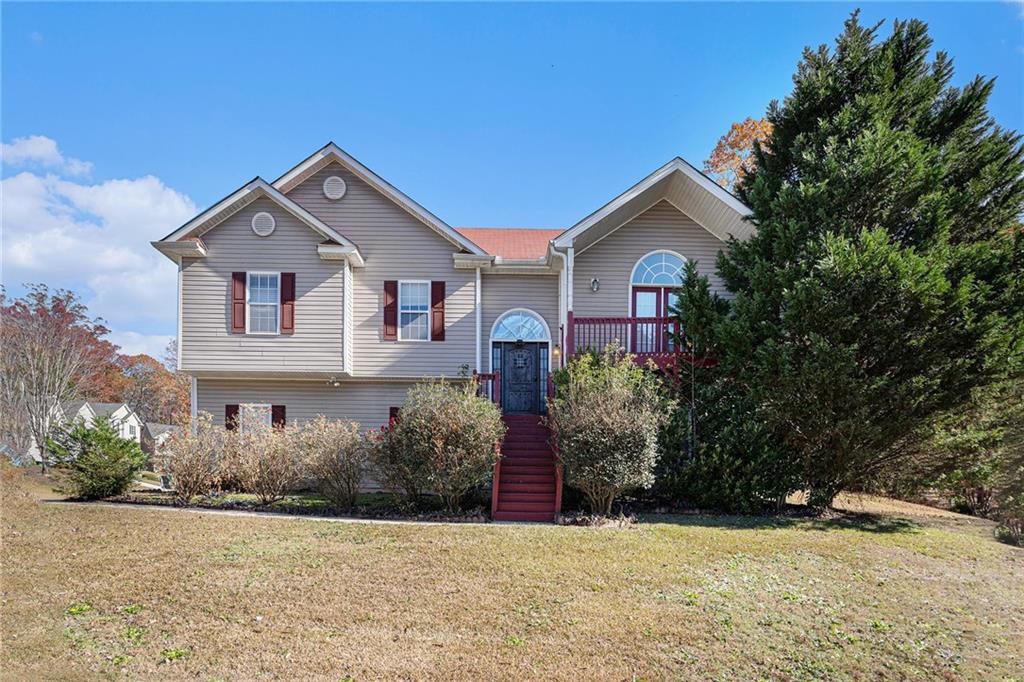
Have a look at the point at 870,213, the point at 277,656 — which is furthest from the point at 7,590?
the point at 870,213

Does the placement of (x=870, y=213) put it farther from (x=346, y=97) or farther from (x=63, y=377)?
(x=63, y=377)

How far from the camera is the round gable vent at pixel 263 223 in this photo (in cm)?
1585

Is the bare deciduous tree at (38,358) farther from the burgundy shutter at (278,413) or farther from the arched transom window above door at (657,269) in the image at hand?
the arched transom window above door at (657,269)

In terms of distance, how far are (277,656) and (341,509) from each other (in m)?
6.29

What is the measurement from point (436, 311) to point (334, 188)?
423 centimetres

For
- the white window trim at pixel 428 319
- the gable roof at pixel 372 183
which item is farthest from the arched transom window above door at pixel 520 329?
the gable roof at pixel 372 183

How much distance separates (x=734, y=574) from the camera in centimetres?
846

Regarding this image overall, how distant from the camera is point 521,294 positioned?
1719 cm

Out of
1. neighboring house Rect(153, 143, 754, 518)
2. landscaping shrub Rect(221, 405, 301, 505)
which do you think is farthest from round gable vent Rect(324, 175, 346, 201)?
landscaping shrub Rect(221, 405, 301, 505)

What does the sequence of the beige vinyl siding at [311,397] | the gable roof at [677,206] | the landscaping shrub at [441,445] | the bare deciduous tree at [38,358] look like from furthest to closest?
1. the bare deciduous tree at [38,358]
2. the beige vinyl siding at [311,397]
3. the gable roof at [677,206]
4. the landscaping shrub at [441,445]

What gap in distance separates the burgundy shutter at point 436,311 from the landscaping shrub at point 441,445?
4.73 metres

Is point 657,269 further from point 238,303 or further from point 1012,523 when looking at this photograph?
point 238,303

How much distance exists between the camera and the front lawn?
602 cm

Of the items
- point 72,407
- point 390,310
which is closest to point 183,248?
point 390,310
